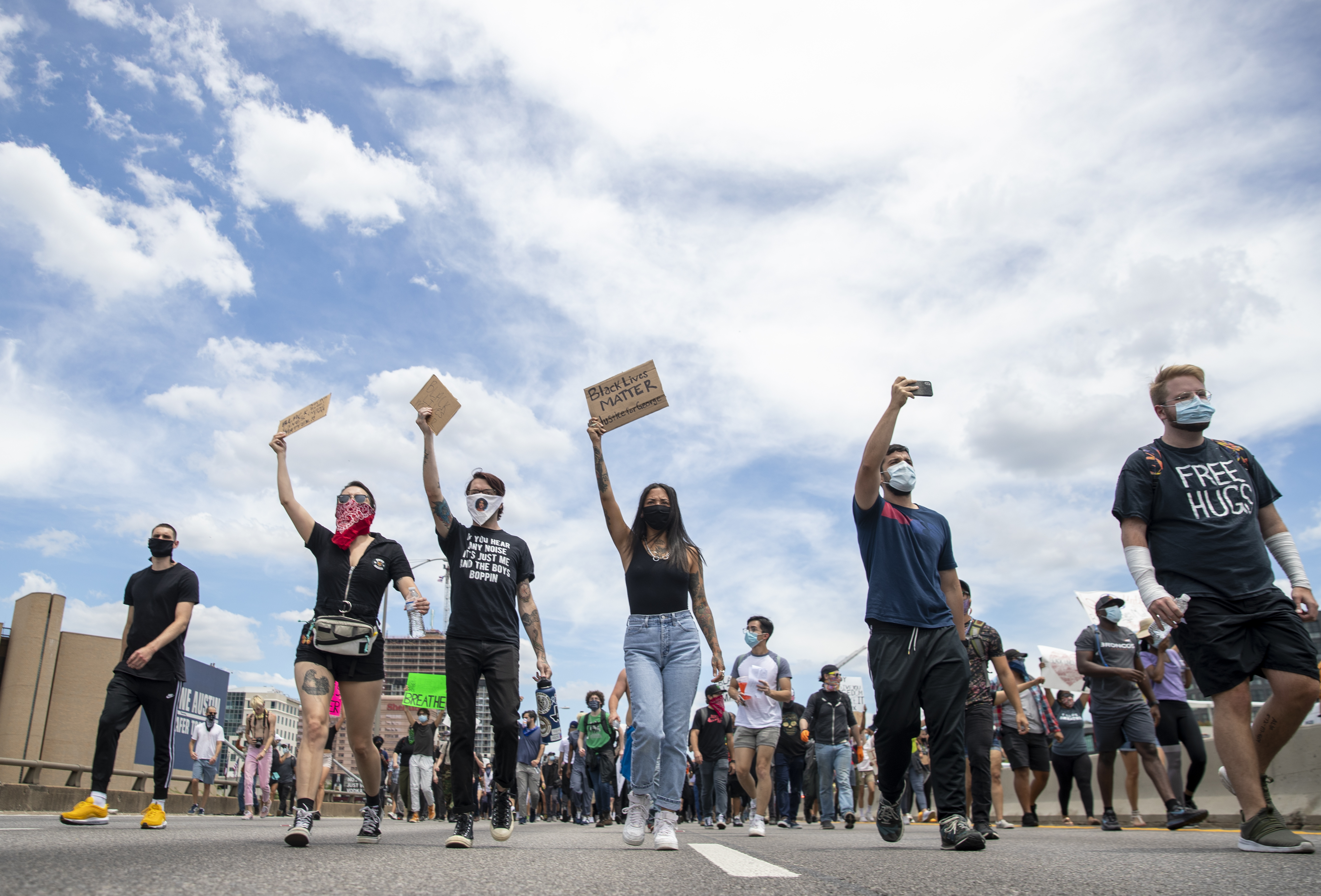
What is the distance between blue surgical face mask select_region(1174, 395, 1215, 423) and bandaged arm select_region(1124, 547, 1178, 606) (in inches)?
27.1

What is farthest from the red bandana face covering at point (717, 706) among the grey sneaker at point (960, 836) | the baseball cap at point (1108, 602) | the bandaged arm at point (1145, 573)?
the bandaged arm at point (1145, 573)

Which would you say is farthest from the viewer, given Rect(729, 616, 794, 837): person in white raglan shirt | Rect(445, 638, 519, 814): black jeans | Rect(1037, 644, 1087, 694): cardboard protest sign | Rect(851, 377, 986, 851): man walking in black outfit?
Rect(1037, 644, 1087, 694): cardboard protest sign

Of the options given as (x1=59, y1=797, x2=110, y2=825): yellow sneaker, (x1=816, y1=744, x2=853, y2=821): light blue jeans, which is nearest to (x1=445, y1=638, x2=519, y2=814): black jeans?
(x1=59, y1=797, x2=110, y2=825): yellow sneaker

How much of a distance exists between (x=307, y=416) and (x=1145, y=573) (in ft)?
19.1

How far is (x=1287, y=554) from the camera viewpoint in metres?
4.86

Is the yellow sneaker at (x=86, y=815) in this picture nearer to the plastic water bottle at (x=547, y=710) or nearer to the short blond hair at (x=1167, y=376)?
the plastic water bottle at (x=547, y=710)

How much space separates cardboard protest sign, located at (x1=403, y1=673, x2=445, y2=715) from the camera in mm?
18359

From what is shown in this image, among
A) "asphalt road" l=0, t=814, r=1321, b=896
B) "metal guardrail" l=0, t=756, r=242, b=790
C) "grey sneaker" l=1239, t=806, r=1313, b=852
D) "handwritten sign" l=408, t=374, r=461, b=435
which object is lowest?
"metal guardrail" l=0, t=756, r=242, b=790

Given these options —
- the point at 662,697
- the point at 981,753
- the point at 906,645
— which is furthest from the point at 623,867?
the point at 981,753

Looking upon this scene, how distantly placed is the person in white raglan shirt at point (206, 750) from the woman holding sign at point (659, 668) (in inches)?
512

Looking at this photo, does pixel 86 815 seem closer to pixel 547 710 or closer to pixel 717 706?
pixel 547 710

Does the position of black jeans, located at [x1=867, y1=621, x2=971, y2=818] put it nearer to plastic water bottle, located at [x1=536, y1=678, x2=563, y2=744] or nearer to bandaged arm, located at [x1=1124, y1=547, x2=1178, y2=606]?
bandaged arm, located at [x1=1124, y1=547, x2=1178, y2=606]

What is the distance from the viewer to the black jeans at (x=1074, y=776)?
36.6 ft

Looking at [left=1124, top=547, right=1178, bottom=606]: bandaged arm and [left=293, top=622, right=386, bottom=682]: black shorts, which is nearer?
[left=1124, top=547, right=1178, bottom=606]: bandaged arm
